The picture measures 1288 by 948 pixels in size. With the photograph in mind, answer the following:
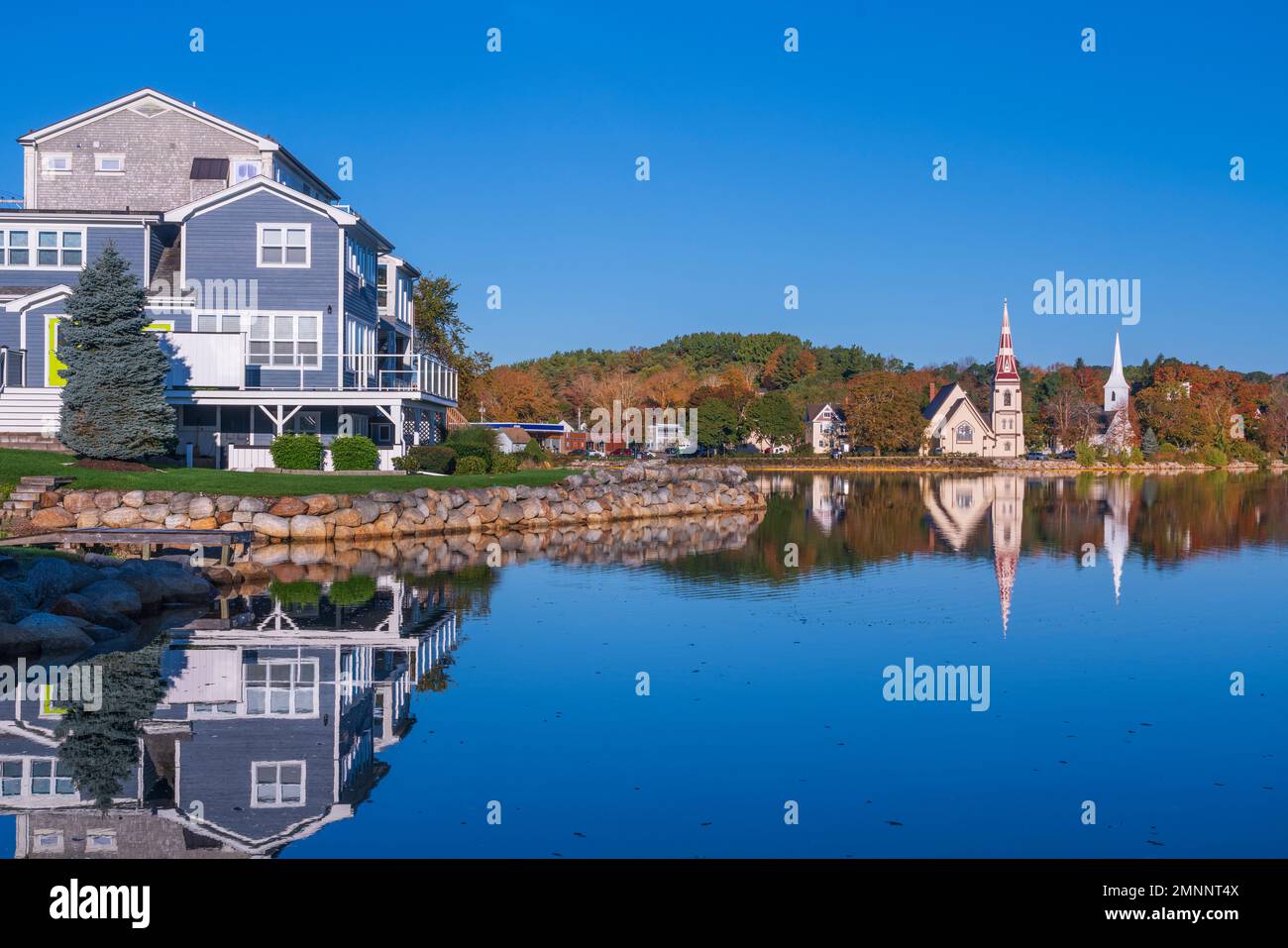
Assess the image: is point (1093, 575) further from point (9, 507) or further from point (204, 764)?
point (9, 507)

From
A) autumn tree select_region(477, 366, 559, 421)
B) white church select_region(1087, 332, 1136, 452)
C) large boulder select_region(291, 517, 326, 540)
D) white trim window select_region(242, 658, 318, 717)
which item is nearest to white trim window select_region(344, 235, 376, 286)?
large boulder select_region(291, 517, 326, 540)

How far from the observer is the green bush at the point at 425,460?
3841 cm

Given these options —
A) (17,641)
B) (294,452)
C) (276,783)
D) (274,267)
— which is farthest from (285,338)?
(276,783)

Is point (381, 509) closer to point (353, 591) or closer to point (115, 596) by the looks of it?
point (353, 591)

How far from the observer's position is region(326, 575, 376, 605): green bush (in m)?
19.9

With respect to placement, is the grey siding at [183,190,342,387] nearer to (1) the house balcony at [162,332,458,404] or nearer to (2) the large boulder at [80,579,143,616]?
(1) the house balcony at [162,332,458,404]

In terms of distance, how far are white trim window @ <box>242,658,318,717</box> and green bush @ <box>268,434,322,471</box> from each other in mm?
22530

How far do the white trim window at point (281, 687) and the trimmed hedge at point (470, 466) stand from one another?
1047 inches

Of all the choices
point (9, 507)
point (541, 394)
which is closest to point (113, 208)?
point (9, 507)

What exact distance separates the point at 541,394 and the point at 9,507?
254 ft

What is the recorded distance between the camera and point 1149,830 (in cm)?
922

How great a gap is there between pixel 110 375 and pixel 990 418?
10462 cm

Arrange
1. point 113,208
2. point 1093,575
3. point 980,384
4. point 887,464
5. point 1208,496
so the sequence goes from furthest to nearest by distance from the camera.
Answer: point 980,384 → point 887,464 → point 1208,496 → point 113,208 → point 1093,575

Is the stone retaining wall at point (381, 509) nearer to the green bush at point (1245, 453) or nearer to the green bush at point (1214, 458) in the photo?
the green bush at point (1214, 458)
